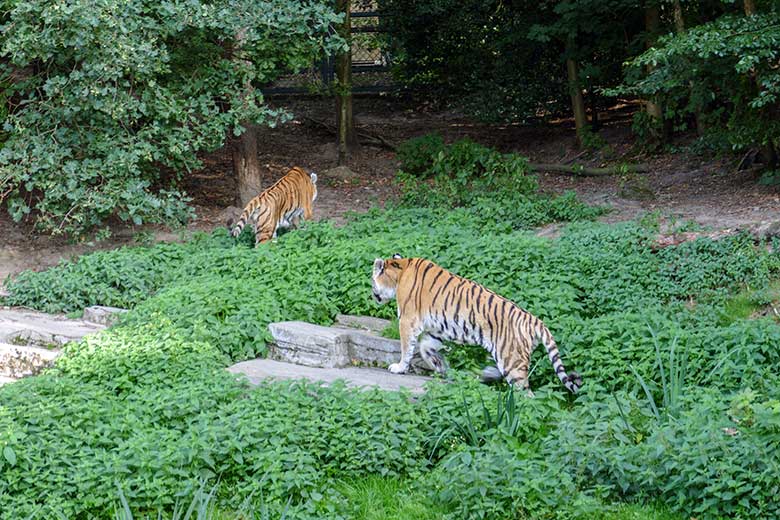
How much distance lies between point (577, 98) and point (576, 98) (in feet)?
0.06

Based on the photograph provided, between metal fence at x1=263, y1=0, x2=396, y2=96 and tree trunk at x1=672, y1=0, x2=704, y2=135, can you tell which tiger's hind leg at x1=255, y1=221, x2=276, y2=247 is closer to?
tree trunk at x1=672, y1=0, x2=704, y2=135

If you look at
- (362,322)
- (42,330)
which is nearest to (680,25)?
(362,322)

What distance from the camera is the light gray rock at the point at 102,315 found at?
905 cm

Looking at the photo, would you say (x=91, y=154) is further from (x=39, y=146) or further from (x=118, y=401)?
(x=118, y=401)

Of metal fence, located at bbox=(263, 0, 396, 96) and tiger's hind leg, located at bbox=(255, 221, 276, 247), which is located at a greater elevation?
metal fence, located at bbox=(263, 0, 396, 96)

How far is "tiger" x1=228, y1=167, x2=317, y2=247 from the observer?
11008mm

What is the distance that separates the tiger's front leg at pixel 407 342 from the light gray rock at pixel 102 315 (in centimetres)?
307

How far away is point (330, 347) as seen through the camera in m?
7.60

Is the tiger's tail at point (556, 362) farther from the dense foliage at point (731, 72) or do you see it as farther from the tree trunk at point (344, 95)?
the tree trunk at point (344, 95)

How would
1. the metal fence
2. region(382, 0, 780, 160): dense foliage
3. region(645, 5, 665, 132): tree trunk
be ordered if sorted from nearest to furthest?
region(382, 0, 780, 160): dense foliage, region(645, 5, 665, 132): tree trunk, the metal fence

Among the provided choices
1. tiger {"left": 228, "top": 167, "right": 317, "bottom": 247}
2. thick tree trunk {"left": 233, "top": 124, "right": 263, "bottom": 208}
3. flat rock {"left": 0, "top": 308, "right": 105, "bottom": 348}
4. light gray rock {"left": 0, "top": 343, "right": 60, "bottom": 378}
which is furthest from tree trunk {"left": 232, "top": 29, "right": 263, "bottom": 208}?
light gray rock {"left": 0, "top": 343, "right": 60, "bottom": 378}

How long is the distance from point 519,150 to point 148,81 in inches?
292

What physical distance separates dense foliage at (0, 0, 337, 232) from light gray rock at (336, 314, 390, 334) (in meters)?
3.51

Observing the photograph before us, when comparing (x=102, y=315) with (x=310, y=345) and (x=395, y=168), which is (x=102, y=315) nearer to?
(x=310, y=345)
